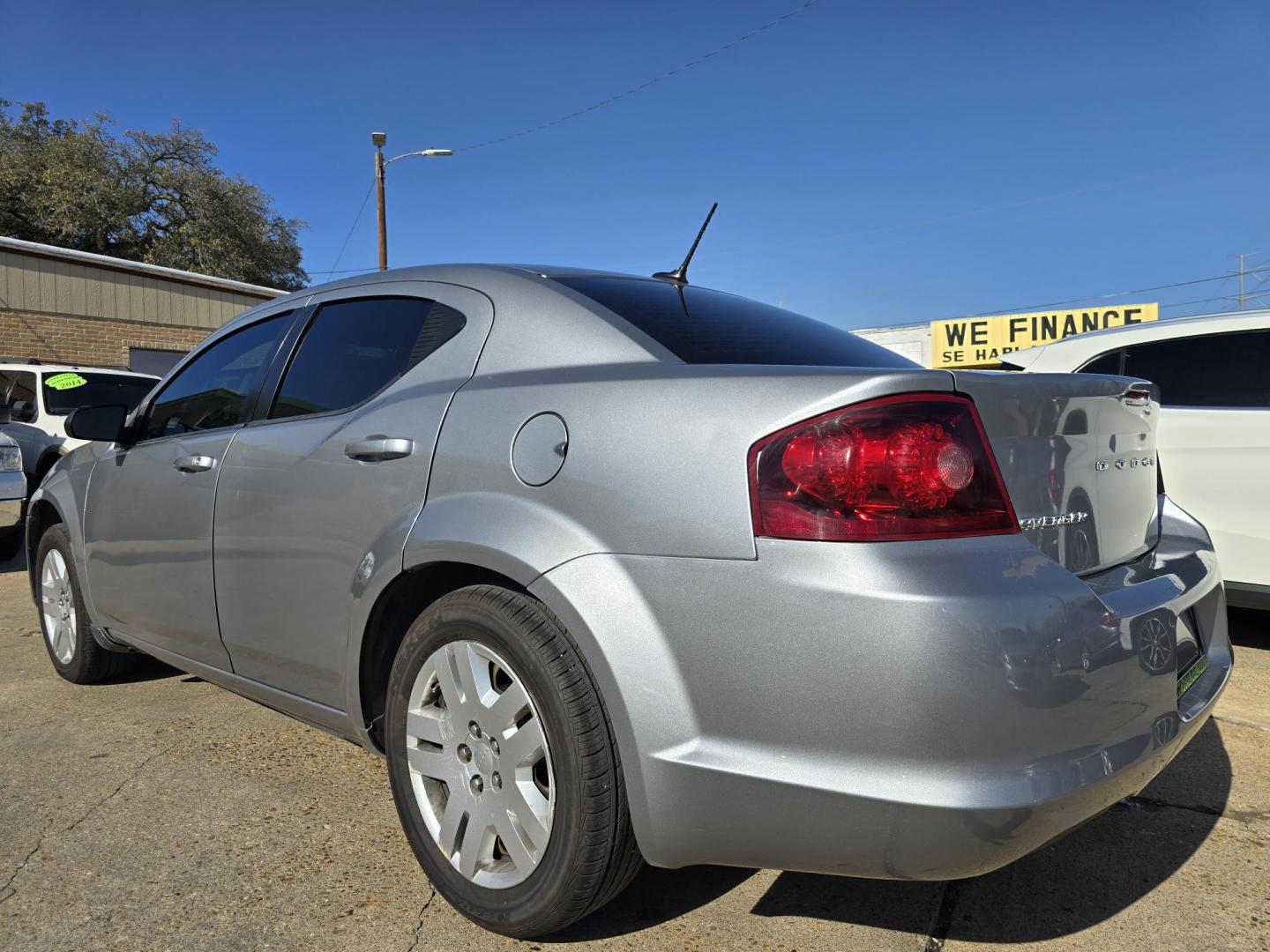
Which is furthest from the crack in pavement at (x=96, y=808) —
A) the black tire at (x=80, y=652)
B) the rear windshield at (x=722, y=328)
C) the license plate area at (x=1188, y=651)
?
the license plate area at (x=1188, y=651)

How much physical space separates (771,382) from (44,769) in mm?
2794

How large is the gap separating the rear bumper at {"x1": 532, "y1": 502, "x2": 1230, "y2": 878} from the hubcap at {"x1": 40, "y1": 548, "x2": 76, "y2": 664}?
309cm

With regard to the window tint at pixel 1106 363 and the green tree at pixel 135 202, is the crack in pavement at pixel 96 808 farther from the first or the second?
the green tree at pixel 135 202

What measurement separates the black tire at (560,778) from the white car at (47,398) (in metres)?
8.60

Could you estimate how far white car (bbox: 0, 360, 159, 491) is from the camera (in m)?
9.06

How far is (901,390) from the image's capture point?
67.4 inches

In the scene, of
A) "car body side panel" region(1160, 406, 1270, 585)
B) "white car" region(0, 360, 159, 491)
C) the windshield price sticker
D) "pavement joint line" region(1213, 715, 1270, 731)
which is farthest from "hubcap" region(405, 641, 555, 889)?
the windshield price sticker

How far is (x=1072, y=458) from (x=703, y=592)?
0.86 meters

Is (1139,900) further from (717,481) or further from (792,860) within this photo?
(717,481)

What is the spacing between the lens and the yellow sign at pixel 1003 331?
99.5 ft

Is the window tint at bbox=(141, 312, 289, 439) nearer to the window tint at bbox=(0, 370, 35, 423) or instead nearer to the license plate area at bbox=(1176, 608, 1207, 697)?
the license plate area at bbox=(1176, 608, 1207, 697)

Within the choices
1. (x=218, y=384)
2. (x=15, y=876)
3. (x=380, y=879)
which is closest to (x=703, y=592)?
(x=380, y=879)

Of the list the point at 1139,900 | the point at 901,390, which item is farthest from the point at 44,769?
the point at 1139,900

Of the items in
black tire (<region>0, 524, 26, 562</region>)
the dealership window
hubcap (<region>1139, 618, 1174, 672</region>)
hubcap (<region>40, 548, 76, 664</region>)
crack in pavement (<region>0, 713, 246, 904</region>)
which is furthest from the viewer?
the dealership window
